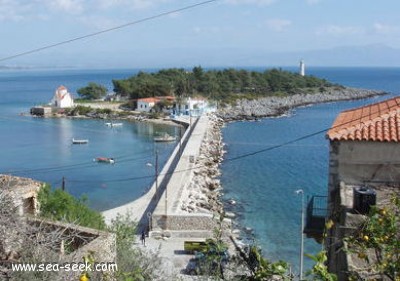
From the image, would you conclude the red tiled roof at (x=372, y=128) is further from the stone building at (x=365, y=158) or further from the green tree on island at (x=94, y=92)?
the green tree on island at (x=94, y=92)

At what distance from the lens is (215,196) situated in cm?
2984

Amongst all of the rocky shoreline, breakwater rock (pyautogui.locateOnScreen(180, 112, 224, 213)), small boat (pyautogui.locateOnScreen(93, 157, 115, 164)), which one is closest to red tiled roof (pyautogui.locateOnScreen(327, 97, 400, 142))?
the rocky shoreline

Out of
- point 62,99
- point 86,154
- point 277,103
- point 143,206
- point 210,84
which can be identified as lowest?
point 86,154

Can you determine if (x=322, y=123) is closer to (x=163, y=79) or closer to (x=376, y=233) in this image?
(x=163, y=79)

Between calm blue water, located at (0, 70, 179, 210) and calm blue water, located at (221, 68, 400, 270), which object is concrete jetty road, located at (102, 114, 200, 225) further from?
calm blue water, located at (221, 68, 400, 270)

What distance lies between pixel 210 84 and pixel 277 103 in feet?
37.8

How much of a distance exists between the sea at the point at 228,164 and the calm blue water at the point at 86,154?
0.07m

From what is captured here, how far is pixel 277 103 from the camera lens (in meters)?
85.3

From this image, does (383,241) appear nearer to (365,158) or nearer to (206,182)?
(365,158)

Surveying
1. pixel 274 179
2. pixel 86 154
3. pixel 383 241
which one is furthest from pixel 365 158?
pixel 86 154

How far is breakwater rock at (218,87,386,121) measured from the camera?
72938 mm

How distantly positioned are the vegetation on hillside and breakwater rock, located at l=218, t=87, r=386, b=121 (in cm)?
346

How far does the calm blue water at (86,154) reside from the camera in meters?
33.9

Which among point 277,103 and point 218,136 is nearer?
point 218,136
